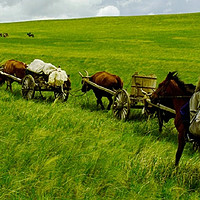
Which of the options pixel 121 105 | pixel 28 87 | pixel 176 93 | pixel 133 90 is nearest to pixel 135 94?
pixel 133 90

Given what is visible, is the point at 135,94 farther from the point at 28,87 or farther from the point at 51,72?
the point at 28,87

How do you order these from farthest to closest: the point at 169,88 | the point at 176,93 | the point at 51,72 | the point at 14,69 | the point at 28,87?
the point at 14,69, the point at 28,87, the point at 51,72, the point at 169,88, the point at 176,93

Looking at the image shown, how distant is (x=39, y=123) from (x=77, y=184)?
2.74 meters

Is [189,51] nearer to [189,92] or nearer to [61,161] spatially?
[189,92]

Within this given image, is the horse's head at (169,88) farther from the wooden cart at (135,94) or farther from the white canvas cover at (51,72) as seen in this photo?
the white canvas cover at (51,72)

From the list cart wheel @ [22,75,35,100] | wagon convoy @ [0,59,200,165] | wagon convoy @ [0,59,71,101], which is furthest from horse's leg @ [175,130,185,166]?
cart wheel @ [22,75,35,100]

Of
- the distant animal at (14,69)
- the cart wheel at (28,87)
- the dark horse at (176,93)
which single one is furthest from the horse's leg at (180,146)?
the distant animal at (14,69)

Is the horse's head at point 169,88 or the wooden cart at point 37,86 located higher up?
the horse's head at point 169,88

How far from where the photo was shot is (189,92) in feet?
19.3

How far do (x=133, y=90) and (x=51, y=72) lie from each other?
3.10m

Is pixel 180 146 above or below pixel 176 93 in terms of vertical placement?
below

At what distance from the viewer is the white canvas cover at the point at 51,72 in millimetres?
10492

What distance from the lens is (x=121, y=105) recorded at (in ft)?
29.2

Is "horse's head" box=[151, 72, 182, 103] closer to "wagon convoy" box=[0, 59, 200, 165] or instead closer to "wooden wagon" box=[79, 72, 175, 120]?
"wagon convoy" box=[0, 59, 200, 165]
